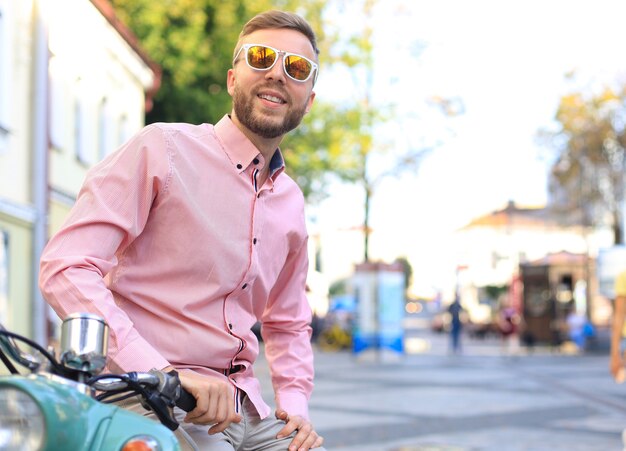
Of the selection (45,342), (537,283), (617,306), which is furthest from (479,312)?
(617,306)

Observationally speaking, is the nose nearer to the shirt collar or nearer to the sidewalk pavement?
the shirt collar

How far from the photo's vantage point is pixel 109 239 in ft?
7.42

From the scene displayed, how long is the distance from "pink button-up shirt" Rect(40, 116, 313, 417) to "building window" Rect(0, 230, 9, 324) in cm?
1129

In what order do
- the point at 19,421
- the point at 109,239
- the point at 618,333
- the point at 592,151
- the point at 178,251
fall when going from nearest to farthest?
the point at 19,421, the point at 109,239, the point at 178,251, the point at 618,333, the point at 592,151

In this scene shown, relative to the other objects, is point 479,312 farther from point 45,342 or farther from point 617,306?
point 617,306

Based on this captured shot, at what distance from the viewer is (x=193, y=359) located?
2434mm

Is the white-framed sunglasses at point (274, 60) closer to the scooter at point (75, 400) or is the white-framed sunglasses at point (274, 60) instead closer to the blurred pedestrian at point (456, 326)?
the scooter at point (75, 400)

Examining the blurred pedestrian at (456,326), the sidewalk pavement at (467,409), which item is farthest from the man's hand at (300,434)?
the blurred pedestrian at (456,326)

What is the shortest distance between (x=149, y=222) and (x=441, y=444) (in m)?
7.87

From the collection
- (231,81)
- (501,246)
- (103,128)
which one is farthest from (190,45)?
(501,246)

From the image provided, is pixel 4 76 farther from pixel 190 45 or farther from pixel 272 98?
pixel 190 45

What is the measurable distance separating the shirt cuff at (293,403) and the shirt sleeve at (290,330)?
3 centimetres

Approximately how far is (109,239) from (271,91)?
0.59m

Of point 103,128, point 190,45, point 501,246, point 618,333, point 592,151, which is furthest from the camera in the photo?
point 501,246
